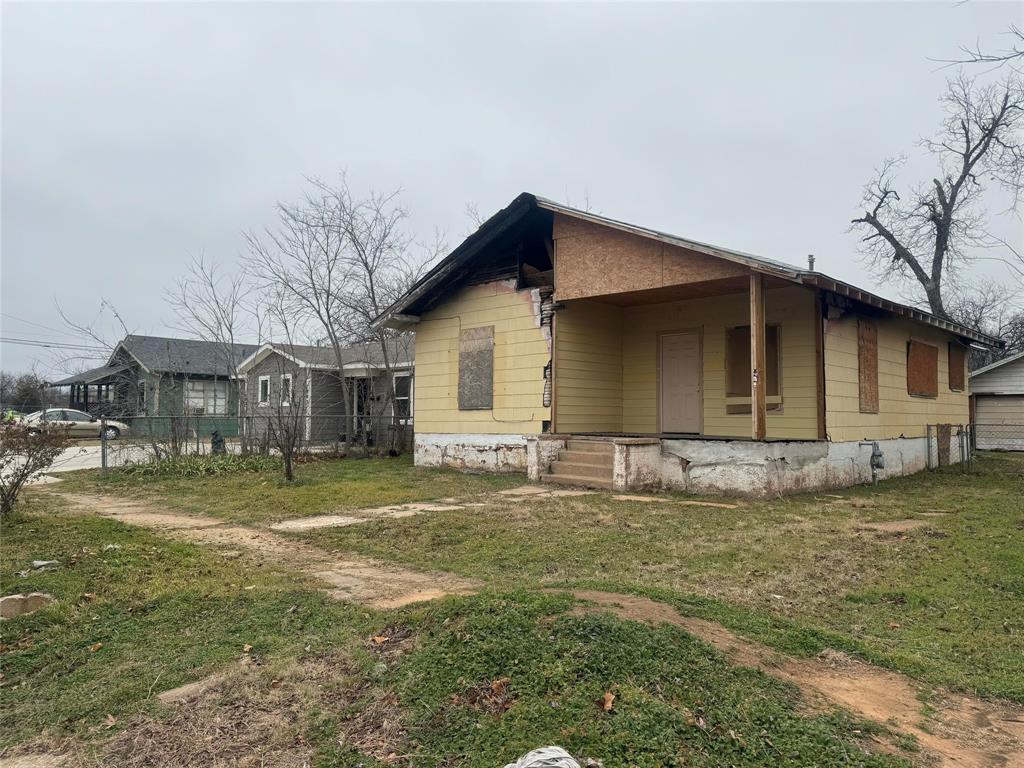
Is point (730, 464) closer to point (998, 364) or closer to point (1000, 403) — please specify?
point (998, 364)

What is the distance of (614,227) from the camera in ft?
35.7

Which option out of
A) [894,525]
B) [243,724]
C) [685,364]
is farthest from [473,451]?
[243,724]

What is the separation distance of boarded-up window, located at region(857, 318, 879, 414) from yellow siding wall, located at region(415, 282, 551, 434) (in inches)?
221

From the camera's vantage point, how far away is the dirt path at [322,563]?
455 centimetres

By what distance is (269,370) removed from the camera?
80.4 feet

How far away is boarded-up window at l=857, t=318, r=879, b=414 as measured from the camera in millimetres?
11492

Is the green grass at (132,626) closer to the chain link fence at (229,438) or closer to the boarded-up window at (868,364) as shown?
the chain link fence at (229,438)

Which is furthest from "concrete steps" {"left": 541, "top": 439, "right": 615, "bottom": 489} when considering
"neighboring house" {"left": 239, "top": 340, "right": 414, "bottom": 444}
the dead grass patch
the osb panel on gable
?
"neighboring house" {"left": 239, "top": 340, "right": 414, "bottom": 444}

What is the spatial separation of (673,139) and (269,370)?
54.5ft

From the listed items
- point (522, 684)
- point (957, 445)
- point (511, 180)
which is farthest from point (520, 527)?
point (511, 180)

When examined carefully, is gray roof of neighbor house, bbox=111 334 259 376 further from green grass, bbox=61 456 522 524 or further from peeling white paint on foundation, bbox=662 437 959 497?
peeling white paint on foundation, bbox=662 437 959 497

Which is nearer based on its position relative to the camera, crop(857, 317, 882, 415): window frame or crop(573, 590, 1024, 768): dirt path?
crop(573, 590, 1024, 768): dirt path

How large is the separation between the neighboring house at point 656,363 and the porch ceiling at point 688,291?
0.07m

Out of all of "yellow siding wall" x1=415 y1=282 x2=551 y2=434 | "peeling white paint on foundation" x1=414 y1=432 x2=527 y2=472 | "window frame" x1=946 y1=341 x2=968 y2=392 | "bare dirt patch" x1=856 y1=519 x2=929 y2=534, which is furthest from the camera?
"window frame" x1=946 y1=341 x2=968 y2=392
